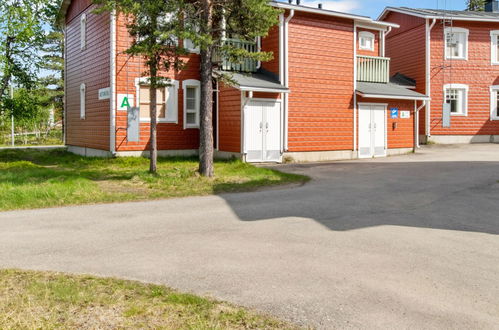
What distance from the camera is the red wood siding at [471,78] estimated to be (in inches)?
1152

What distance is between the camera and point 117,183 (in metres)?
13.6

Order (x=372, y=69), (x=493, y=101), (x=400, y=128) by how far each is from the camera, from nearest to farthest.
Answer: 1. (x=400, y=128)
2. (x=372, y=69)
3. (x=493, y=101)

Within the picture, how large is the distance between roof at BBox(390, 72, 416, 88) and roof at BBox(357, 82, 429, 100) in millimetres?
6028

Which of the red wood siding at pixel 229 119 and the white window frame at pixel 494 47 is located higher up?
the white window frame at pixel 494 47

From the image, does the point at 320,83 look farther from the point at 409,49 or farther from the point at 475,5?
the point at 475,5

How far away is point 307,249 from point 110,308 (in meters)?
3.02

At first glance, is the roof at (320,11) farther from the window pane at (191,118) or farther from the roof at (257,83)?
Answer: the window pane at (191,118)

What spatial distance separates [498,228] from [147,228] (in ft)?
18.4

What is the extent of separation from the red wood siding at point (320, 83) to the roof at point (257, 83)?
3.20 feet

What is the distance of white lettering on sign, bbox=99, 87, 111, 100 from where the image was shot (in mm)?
20562

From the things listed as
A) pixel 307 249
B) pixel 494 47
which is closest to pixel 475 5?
pixel 494 47

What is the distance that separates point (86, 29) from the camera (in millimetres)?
23953

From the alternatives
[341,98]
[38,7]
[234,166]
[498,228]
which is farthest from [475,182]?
[38,7]

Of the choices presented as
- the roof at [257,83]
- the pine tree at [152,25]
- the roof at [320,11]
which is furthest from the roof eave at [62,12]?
the pine tree at [152,25]
